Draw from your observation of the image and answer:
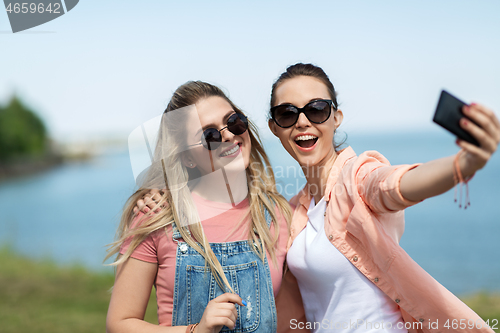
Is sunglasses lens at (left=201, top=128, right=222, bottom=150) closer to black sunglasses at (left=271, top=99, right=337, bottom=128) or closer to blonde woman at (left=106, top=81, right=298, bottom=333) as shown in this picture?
blonde woman at (left=106, top=81, right=298, bottom=333)

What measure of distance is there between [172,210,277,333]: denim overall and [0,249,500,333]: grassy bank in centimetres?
357

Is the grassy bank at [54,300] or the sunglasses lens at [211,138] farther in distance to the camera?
the grassy bank at [54,300]

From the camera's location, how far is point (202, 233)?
7.85ft

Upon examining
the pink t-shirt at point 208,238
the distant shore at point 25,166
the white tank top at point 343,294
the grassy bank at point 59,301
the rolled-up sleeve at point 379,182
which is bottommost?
the distant shore at point 25,166

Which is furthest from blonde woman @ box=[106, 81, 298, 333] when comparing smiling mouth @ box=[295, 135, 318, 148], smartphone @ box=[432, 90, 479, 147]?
smartphone @ box=[432, 90, 479, 147]

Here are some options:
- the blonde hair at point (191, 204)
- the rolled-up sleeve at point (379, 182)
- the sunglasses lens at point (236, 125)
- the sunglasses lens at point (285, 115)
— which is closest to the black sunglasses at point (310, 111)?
the sunglasses lens at point (285, 115)

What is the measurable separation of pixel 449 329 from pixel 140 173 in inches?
87.8

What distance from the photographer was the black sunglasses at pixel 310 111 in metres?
2.58

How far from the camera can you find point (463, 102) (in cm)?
138

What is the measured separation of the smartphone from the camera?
4.48 feet

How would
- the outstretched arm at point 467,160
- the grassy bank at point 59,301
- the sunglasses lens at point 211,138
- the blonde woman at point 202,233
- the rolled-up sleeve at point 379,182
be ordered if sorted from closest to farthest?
the outstretched arm at point 467,160
the rolled-up sleeve at point 379,182
the blonde woman at point 202,233
the sunglasses lens at point 211,138
the grassy bank at point 59,301

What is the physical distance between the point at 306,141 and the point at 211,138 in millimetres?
653

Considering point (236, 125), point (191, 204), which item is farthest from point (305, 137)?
point (191, 204)

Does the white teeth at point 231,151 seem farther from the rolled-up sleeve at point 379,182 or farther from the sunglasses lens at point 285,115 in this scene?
the rolled-up sleeve at point 379,182
